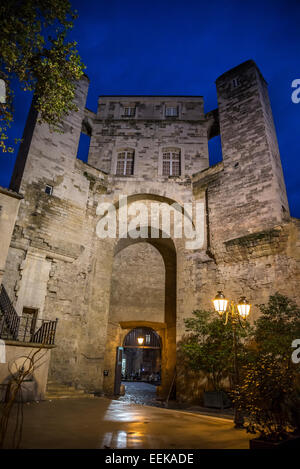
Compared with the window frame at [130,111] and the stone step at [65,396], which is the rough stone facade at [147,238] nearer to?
the window frame at [130,111]

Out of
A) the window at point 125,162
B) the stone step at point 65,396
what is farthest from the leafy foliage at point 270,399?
the window at point 125,162

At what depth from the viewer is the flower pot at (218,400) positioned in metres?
8.53

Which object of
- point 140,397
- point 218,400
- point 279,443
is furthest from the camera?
point 140,397

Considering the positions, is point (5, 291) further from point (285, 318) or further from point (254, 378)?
point (285, 318)

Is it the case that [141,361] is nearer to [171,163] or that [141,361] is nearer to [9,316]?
[171,163]

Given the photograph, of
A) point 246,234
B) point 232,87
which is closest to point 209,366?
point 246,234

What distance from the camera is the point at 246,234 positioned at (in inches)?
432

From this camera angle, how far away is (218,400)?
8.64 meters

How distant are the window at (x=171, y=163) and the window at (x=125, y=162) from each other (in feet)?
6.07

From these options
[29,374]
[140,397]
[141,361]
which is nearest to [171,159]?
[29,374]

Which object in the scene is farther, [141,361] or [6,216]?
[141,361]

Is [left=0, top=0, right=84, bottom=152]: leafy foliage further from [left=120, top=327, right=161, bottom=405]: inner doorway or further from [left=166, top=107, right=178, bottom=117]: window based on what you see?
[left=120, top=327, right=161, bottom=405]: inner doorway

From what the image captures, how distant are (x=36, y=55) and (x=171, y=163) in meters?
8.80

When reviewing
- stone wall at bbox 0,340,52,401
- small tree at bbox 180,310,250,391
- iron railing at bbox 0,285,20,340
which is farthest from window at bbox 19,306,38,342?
small tree at bbox 180,310,250,391
